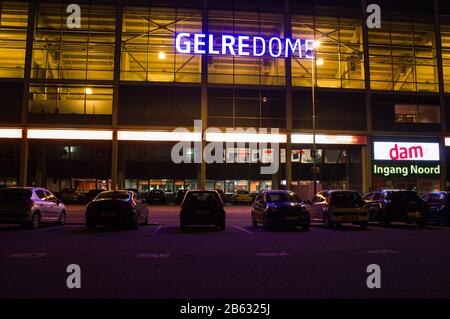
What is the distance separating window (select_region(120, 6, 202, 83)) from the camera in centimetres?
3803

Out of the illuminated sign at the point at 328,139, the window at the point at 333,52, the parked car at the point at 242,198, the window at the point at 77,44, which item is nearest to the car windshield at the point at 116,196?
the window at the point at 77,44

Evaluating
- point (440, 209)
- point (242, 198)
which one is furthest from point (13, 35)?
point (440, 209)

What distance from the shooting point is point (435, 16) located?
41312 millimetres

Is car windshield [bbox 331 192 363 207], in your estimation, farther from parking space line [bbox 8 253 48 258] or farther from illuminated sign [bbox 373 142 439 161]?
illuminated sign [bbox 373 142 439 161]

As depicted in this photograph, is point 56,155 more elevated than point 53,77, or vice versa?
point 53,77

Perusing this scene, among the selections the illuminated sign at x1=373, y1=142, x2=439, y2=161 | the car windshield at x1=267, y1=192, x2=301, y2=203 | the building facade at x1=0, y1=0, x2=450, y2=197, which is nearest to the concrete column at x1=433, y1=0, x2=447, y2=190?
the building facade at x1=0, y1=0, x2=450, y2=197

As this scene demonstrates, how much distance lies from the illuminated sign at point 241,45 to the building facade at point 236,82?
293mm

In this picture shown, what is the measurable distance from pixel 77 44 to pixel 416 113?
32.3m

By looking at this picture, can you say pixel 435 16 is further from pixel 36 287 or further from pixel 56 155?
pixel 36 287

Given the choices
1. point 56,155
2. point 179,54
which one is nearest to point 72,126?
point 56,155

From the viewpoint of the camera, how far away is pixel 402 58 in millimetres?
40875

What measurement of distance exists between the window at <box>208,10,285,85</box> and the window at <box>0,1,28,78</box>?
16816 millimetres
